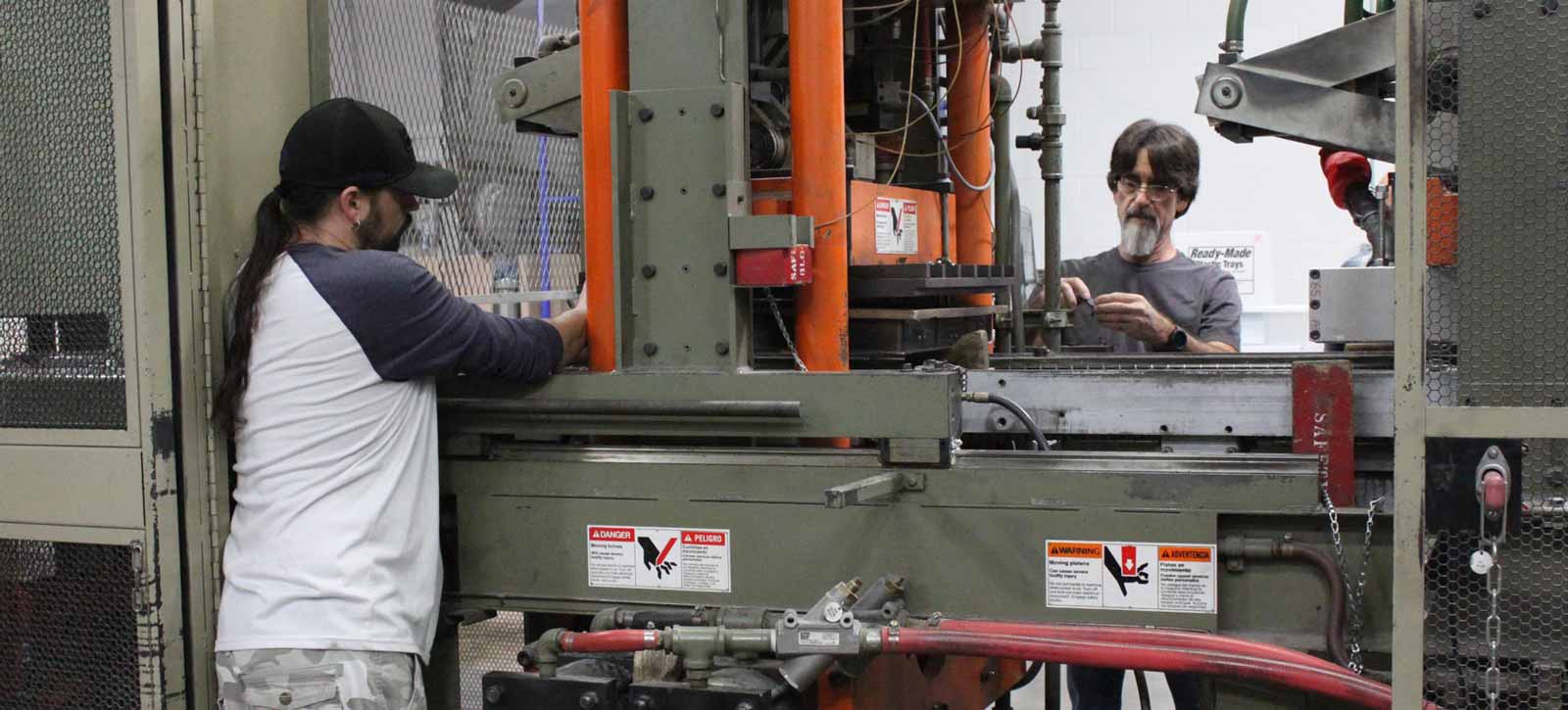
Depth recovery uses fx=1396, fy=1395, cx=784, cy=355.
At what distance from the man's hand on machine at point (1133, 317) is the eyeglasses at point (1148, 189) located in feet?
1.40

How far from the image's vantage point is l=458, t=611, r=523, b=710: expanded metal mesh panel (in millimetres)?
2574

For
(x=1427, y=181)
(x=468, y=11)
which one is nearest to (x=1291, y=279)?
(x=468, y=11)

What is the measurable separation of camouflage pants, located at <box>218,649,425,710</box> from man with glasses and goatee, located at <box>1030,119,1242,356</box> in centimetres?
191

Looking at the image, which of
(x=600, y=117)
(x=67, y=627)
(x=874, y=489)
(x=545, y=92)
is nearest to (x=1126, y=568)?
(x=874, y=489)

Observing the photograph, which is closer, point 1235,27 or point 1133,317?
point 1235,27

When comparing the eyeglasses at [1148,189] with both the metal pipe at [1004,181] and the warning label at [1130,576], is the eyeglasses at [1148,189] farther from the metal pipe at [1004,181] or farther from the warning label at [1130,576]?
the warning label at [1130,576]

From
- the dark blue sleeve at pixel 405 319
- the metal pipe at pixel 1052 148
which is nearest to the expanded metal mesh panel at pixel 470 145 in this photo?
the dark blue sleeve at pixel 405 319

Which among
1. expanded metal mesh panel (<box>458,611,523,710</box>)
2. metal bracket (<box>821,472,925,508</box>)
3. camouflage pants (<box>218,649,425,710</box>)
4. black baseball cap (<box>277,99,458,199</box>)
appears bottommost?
expanded metal mesh panel (<box>458,611,523,710</box>)

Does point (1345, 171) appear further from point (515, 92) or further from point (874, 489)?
point (515, 92)

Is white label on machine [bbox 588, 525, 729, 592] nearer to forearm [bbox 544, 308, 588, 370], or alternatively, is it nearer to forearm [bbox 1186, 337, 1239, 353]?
forearm [bbox 544, 308, 588, 370]

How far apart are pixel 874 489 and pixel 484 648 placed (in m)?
1.34

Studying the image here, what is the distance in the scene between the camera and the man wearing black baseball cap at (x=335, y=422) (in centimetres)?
198

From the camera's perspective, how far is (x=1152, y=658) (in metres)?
1.69

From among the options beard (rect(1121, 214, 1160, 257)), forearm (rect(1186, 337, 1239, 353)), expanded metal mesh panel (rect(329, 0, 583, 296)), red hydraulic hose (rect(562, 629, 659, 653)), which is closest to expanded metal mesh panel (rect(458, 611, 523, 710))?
red hydraulic hose (rect(562, 629, 659, 653))
